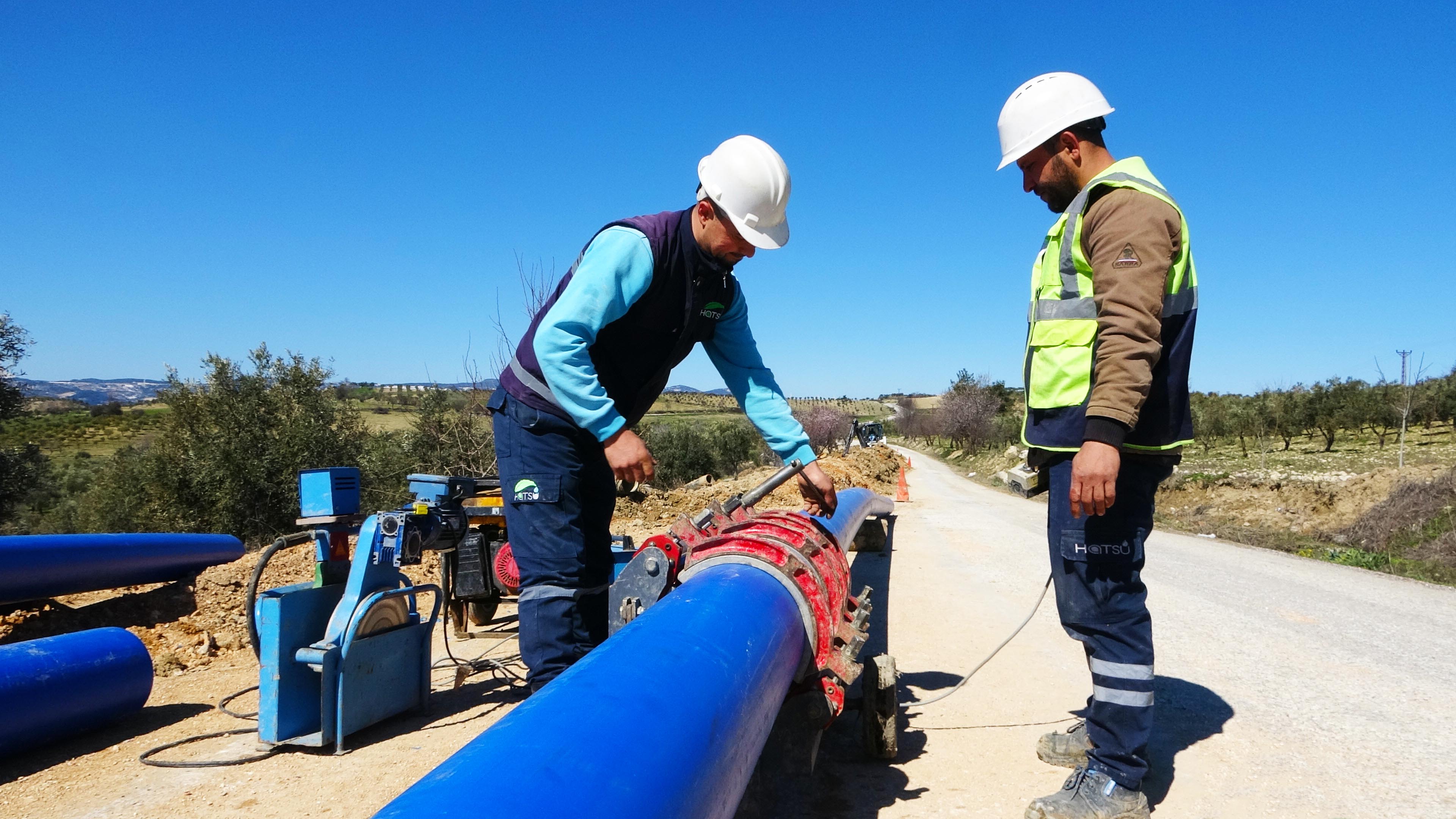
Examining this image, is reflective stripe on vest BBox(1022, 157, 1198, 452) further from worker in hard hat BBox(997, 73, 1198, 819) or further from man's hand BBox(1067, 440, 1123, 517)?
man's hand BBox(1067, 440, 1123, 517)

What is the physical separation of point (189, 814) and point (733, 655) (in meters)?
2.50

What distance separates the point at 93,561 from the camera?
5.94m

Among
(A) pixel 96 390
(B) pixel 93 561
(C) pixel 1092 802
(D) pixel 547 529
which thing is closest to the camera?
(C) pixel 1092 802

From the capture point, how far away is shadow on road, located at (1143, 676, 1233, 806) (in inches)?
116

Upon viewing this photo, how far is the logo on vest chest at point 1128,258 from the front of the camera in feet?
7.98

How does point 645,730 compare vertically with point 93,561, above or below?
above

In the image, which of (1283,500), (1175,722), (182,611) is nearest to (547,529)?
(1175,722)

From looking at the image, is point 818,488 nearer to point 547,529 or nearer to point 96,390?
point 547,529

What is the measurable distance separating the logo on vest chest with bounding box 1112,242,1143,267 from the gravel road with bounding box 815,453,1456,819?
5.99 ft

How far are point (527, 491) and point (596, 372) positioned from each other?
496mm

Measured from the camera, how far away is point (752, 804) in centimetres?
271

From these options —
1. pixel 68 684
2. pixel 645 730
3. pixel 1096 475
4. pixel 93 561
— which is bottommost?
pixel 68 684

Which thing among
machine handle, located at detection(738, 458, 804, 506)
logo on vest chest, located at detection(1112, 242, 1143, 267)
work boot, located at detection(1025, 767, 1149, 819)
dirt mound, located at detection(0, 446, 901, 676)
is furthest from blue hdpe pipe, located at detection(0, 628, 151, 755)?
logo on vest chest, located at detection(1112, 242, 1143, 267)

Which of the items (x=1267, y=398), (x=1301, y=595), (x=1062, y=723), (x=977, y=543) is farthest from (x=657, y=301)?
(x=1267, y=398)
